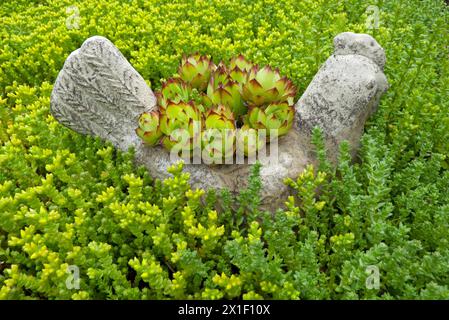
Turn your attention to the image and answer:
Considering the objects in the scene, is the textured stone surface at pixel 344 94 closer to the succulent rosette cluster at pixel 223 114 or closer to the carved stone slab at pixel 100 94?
the succulent rosette cluster at pixel 223 114

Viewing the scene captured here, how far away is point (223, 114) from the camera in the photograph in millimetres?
2330

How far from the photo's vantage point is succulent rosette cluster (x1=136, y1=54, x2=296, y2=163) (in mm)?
2295

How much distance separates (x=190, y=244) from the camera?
2.14 m

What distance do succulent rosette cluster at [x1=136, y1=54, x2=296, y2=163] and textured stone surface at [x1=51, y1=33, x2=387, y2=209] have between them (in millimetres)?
97

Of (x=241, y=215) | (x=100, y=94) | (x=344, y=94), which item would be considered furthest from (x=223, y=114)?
(x=100, y=94)

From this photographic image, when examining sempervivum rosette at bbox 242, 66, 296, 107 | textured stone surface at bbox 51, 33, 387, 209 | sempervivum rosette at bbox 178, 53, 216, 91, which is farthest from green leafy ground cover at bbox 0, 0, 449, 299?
sempervivum rosette at bbox 178, 53, 216, 91

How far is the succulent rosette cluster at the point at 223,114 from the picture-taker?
2295 millimetres

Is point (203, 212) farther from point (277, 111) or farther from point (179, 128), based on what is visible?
point (277, 111)

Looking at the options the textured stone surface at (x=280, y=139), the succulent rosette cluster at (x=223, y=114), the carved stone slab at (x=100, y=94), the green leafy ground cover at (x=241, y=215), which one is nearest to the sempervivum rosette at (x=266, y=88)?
the succulent rosette cluster at (x=223, y=114)

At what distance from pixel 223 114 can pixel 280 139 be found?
0.38m

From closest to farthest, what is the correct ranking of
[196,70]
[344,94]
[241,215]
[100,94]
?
[241,215] < [344,94] < [100,94] < [196,70]

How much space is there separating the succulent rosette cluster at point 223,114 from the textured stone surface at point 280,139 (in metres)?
0.10

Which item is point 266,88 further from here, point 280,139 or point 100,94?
point 100,94
